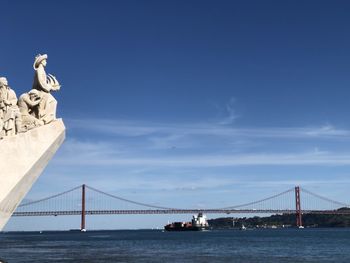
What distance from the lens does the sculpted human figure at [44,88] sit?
8.64 metres

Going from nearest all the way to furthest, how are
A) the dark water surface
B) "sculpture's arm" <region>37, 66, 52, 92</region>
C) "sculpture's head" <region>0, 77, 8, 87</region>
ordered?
"sculpture's head" <region>0, 77, 8, 87</region>, "sculpture's arm" <region>37, 66, 52, 92</region>, the dark water surface

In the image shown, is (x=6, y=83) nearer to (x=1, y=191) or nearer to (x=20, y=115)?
(x=20, y=115)

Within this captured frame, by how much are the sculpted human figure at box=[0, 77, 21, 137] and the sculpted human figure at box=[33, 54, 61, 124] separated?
42 centimetres

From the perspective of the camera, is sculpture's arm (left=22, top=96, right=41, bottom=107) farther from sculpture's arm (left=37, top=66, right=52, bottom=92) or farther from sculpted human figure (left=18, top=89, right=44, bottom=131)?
sculpture's arm (left=37, top=66, right=52, bottom=92)

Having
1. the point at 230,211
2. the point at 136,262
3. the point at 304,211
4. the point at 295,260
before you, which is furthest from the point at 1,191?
the point at 304,211

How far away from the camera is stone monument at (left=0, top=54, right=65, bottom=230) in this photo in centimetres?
781

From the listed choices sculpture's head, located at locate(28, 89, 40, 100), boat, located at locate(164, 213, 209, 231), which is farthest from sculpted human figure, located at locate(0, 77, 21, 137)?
boat, located at locate(164, 213, 209, 231)

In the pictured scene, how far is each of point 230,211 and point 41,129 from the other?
221 feet

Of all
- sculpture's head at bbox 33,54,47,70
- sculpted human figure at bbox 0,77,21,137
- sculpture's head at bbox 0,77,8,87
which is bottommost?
sculpted human figure at bbox 0,77,21,137

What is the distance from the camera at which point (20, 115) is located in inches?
329

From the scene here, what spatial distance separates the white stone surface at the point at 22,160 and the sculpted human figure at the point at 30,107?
0.19 m

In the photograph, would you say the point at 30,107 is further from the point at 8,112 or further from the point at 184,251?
the point at 184,251

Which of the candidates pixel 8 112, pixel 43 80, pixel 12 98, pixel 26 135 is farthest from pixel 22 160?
pixel 43 80

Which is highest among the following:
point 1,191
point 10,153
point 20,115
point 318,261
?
point 20,115
